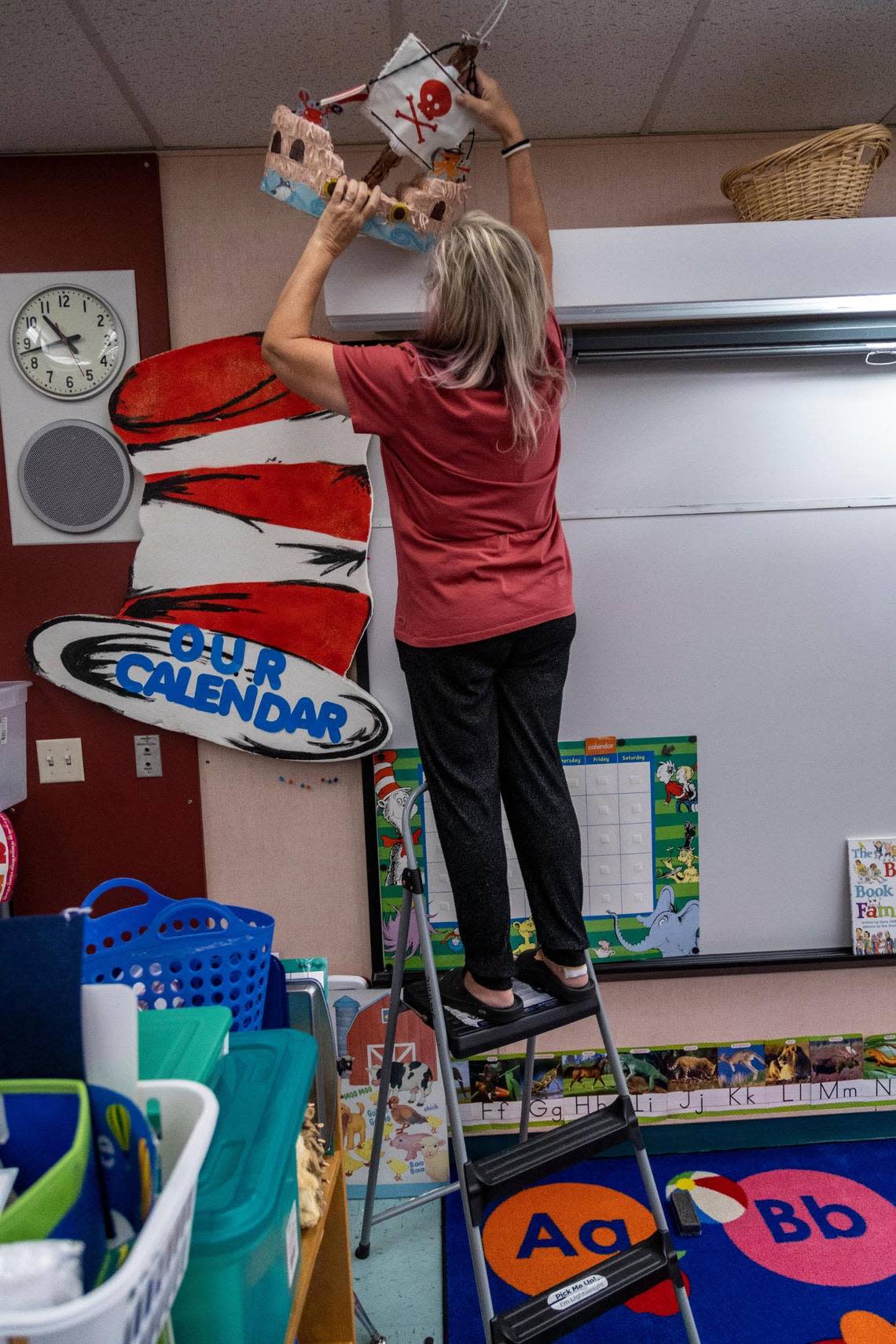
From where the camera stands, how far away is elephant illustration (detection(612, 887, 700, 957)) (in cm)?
212

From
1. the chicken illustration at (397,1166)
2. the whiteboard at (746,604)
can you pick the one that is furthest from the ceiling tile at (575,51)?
the chicken illustration at (397,1166)

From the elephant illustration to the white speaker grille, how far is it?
1568 millimetres

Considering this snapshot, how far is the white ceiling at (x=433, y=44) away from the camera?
60.2 inches

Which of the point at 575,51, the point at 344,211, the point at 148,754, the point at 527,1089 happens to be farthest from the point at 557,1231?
the point at 575,51

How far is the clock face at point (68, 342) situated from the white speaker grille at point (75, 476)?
0.31 ft

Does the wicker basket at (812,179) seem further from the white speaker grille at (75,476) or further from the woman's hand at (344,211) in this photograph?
the white speaker grille at (75,476)

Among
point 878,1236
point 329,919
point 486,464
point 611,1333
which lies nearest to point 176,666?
point 329,919

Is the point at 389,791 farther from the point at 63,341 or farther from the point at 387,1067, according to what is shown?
the point at 63,341

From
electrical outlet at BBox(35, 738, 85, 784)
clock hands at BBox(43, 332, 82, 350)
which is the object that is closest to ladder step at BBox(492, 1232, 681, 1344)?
electrical outlet at BBox(35, 738, 85, 784)

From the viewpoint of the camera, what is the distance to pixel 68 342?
1.97m

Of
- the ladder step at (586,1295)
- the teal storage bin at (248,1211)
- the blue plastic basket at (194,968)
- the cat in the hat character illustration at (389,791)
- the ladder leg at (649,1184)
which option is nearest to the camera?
the teal storage bin at (248,1211)

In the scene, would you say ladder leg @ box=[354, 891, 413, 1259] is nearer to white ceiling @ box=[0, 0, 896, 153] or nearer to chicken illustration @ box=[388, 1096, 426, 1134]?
chicken illustration @ box=[388, 1096, 426, 1134]

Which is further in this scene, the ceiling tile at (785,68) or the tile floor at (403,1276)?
the tile floor at (403,1276)

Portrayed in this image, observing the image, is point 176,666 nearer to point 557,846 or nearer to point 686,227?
point 557,846
